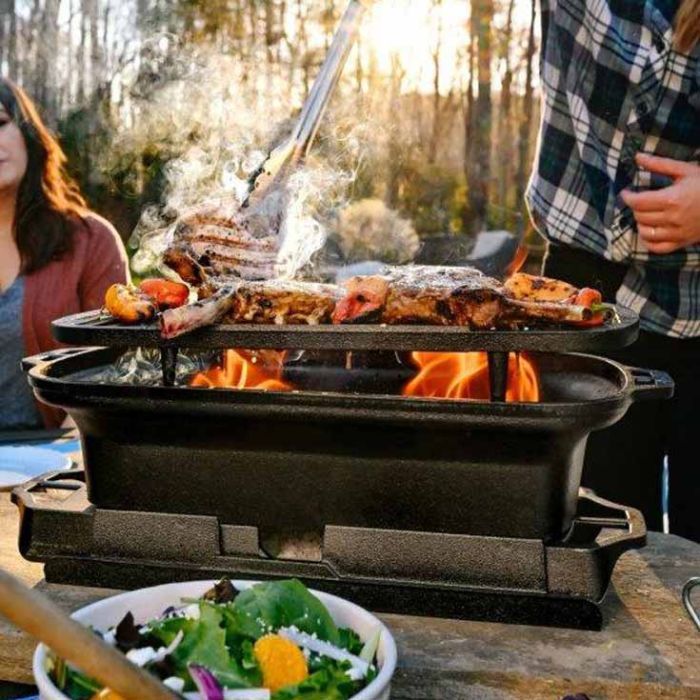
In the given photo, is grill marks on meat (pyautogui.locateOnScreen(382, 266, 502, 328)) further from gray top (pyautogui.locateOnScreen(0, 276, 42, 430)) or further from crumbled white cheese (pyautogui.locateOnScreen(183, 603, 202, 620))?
gray top (pyautogui.locateOnScreen(0, 276, 42, 430))

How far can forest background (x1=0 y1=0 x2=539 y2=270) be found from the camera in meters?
5.68

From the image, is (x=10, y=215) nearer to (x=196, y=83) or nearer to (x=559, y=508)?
Answer: (x=196, y=83)

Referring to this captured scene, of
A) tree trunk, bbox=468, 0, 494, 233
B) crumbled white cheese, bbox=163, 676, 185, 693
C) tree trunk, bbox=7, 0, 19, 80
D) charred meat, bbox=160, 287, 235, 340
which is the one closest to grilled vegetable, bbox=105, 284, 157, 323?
charred meat, bbox=160, 287, 235, 340

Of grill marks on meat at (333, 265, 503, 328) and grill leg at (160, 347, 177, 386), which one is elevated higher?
grill marks on meat at (333, 265, 503, 328)

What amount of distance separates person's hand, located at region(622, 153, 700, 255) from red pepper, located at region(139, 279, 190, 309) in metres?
1.10

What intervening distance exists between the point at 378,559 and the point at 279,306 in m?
0.47

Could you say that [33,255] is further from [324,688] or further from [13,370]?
[324,688]

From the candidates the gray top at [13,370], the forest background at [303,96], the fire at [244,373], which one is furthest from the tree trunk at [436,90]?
the fire at [244,373]

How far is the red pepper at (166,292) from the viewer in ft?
5.57

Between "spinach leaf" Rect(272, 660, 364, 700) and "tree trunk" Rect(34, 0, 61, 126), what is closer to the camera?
"spinach leaf" Rect(272, 660, 364, 700)

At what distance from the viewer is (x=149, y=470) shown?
1.58 metres

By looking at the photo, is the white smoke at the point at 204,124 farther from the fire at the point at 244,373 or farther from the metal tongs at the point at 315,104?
the fire at the point at 244,373

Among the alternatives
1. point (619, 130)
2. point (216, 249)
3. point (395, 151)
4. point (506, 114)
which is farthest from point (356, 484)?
point (506, 114)

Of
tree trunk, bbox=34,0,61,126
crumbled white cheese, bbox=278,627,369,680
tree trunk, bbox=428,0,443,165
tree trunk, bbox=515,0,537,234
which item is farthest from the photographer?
tree trunk, bbox=515,0,537,234
